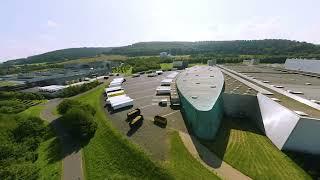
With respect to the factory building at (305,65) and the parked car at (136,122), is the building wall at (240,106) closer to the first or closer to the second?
the parked car at (136,122)

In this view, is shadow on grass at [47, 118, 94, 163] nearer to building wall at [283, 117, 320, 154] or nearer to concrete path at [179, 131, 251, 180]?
concrete path at [179, 131, 251, 180]

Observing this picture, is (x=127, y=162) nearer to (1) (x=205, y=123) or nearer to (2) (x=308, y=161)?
(1) (x=205, y=123)

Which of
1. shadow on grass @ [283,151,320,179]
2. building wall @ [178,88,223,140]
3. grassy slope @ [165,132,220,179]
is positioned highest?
building wall @ [178,88,223,140]

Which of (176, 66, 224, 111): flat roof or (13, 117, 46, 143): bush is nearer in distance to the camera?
(176, 66, 224, 111): flat roof

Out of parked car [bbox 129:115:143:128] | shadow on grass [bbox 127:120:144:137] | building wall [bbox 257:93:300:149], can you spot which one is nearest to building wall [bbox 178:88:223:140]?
building wall [bbox 257:93:300:149]

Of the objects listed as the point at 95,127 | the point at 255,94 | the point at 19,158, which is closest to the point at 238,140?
the point at 255,94

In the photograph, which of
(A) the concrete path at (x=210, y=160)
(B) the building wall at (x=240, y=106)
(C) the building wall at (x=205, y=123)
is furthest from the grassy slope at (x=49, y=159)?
(B) the building wall at (x=240, y=106)

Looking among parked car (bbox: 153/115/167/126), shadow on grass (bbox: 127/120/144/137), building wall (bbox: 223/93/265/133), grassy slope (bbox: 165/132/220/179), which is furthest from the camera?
building wall (bbox: 223/93/265/133)
